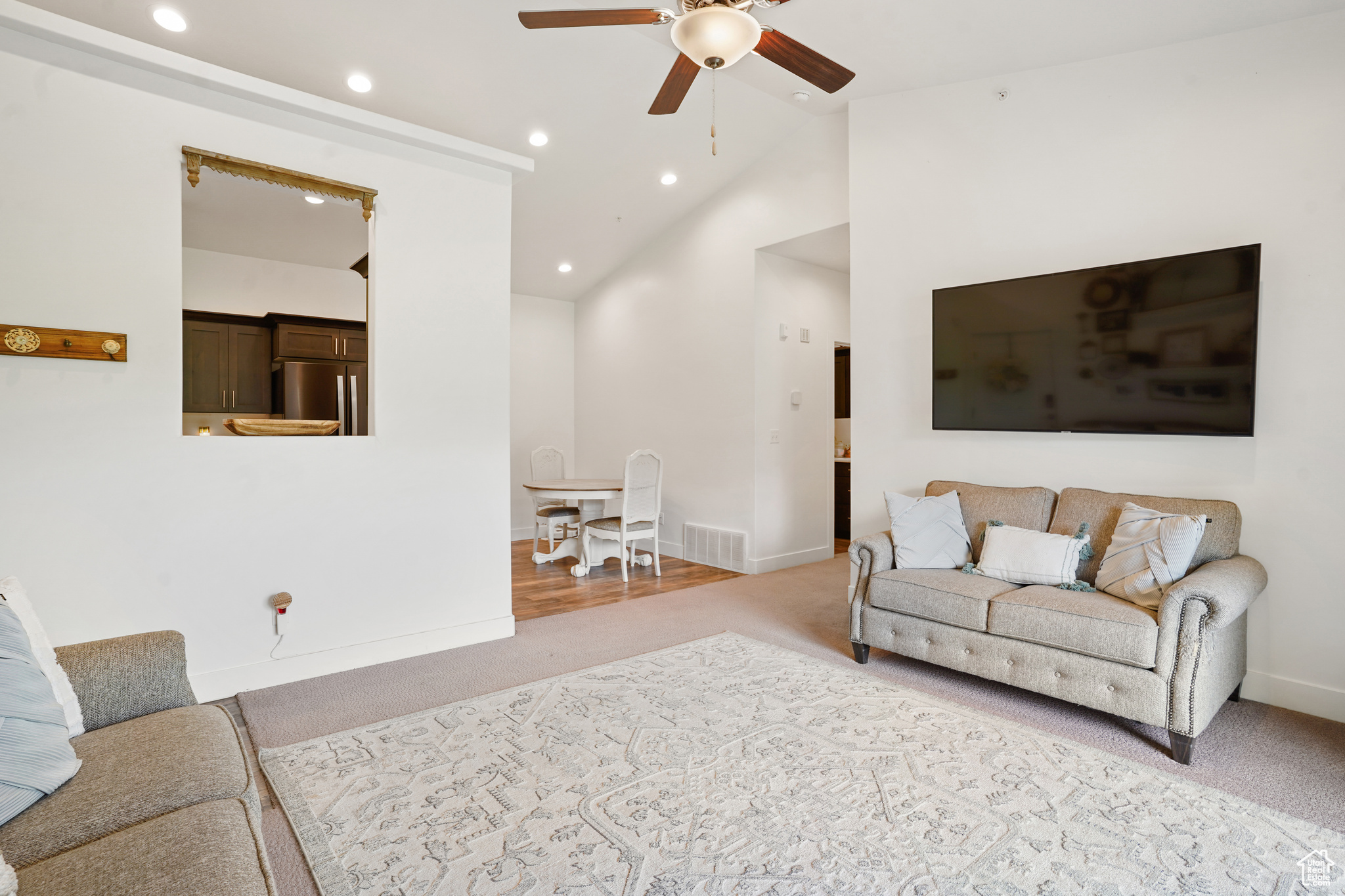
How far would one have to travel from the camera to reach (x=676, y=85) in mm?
2643

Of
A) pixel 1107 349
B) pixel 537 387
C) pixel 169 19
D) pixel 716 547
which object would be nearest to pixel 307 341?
pixel 537 387

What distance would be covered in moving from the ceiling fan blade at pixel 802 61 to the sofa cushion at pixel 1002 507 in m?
2.18

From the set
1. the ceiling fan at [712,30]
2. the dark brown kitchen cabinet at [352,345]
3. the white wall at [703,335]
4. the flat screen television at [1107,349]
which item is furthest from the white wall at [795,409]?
the dark brown kitchen cabinet at [352,345]

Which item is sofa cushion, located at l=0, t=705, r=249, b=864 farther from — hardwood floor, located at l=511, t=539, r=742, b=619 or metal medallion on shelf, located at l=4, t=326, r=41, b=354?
hardwood floor, located at l=511, t=539, r=742, b=619

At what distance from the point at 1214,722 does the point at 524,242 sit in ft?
18.8

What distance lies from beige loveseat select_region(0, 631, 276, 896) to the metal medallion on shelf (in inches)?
60.6

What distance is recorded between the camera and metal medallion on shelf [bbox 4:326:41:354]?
253cm

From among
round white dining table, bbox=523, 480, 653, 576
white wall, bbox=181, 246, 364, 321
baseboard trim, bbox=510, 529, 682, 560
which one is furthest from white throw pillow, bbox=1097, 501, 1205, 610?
white wall, bbox=181, 246, 364, 321

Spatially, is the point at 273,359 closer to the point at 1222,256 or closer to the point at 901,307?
the point at 901,307

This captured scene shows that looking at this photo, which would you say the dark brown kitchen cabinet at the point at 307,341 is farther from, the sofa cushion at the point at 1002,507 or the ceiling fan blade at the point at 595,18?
the sofa cushion at the point at 1002,507

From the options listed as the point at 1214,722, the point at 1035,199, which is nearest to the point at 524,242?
the point at 1035,199

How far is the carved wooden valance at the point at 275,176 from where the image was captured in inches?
115

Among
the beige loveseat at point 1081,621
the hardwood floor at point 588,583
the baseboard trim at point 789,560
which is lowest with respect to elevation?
the hardwood floor at point 588,583

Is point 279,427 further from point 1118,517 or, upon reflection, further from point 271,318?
point 1118,517
